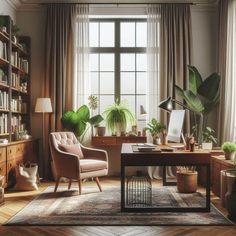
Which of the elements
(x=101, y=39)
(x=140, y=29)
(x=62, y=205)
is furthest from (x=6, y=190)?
(x=140, y=29)

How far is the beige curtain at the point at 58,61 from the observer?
20.6 feet

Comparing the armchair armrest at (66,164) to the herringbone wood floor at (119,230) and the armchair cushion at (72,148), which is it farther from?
the herringbone wood floor at (119,230)

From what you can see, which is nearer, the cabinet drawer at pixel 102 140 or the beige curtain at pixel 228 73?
the beige curtain at pixel 228 73

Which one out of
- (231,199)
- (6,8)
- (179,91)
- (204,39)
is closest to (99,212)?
(231,199)

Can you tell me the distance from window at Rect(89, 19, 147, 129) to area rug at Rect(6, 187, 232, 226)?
229 centimetres

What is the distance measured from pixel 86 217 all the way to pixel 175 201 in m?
1.20

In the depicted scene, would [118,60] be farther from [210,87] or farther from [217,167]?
[217,167]

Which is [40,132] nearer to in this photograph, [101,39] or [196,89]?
[101,39]

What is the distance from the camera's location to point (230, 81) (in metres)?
5.62

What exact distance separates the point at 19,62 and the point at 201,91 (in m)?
2.98

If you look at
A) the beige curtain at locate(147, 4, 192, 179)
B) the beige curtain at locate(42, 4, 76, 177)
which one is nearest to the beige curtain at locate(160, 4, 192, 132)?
the beige curtain at locate(147, 4, 192, 179)

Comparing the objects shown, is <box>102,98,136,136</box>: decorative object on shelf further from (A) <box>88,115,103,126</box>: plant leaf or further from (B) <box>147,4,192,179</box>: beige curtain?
(B) <box>147,4,192,179</box>: beige curtain

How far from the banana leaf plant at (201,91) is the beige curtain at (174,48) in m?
0.32

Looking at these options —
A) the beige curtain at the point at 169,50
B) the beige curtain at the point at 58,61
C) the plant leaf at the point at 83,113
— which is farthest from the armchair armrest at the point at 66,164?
the beige curtain at the point at 169,50
